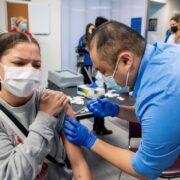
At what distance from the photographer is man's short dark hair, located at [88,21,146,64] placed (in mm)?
1084

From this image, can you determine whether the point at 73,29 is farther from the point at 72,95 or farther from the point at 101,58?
the point at 101,58

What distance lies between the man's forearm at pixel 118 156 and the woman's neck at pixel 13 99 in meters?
0.46

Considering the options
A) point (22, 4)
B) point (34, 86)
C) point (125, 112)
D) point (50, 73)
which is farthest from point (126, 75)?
point (22, 4)

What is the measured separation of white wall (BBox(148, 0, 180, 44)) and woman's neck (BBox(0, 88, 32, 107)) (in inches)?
191

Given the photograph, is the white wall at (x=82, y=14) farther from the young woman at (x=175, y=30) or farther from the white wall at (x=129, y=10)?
the young woman at (x=175, y=30)

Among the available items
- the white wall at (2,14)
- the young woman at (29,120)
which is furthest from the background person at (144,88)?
the white wall at (2,14)

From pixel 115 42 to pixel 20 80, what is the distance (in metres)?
0.49

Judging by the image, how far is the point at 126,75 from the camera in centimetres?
116

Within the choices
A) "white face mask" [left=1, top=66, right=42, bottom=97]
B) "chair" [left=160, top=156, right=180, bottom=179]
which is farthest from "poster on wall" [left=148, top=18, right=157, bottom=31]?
"white face mask" [left=1, top=66, right=42, bottom=97]

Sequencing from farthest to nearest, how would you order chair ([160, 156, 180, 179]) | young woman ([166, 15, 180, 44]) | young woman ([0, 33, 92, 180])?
1. young woman ([166, 15, 180, 44])
2. chair ([160, 156, 180, 179])
3. young woman ([0, 33, 92, 180])

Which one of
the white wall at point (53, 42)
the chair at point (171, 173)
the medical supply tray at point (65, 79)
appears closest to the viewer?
the chair at point (171, 173)

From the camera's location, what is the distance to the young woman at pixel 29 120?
0.95 meters

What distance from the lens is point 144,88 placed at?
1.04 meters

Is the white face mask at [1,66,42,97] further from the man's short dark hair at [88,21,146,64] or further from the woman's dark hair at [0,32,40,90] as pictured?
the man's short dark hair at [88,21,146,64]
